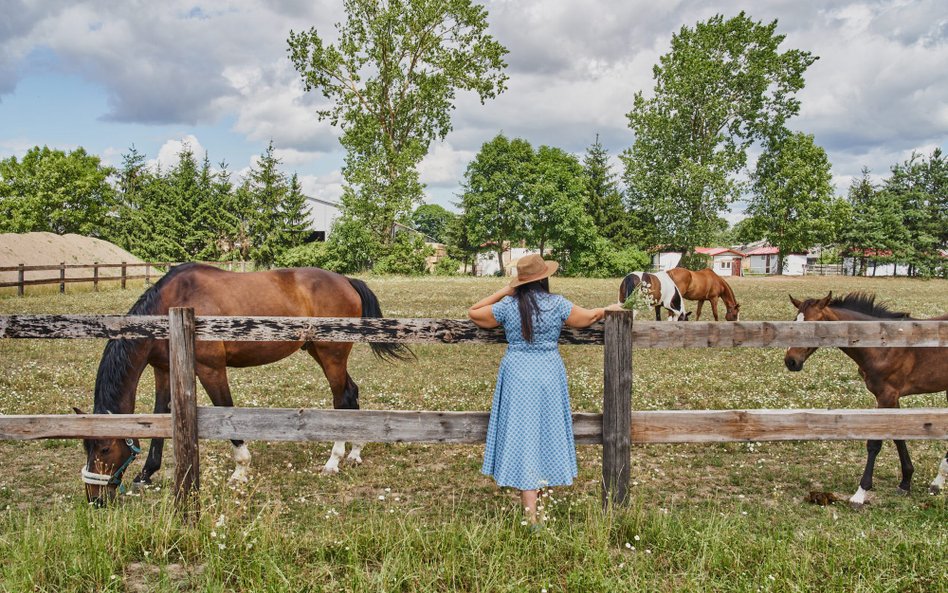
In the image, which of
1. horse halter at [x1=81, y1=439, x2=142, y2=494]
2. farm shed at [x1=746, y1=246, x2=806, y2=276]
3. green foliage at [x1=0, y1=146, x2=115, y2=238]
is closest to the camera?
horse halter at [x1=81, y1=439, x2=142, y2=494]

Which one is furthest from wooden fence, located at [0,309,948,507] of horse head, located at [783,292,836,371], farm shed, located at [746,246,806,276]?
farm shed, located at [746,246,806,276]

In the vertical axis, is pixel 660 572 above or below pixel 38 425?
below

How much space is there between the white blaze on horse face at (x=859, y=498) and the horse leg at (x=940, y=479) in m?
0.80

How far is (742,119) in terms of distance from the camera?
149 feet

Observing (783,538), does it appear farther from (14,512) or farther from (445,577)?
(14,512)

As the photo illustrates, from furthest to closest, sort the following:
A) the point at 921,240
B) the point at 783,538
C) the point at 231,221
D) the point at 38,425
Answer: the point at 921,240, the point at 231,221, the point at 38,425, the point at 783,538

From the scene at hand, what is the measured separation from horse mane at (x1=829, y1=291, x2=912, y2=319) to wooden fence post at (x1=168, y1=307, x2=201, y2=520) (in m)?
5.94

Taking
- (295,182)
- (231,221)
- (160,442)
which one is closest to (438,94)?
(295,182)

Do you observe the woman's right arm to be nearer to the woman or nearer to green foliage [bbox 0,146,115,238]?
the woman

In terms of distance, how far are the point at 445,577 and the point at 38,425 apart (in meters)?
3.17

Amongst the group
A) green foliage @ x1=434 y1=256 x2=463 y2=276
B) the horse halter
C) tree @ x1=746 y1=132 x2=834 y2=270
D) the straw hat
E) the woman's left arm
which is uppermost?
tree @ x1=746 y1=132 x2=834 y2=270

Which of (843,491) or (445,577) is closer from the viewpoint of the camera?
(445,577)

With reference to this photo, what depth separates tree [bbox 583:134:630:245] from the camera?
187 feet

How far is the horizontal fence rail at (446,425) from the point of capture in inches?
169
